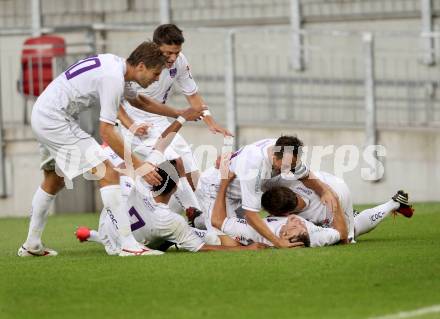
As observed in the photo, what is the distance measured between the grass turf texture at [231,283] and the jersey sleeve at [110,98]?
1184 millimetres

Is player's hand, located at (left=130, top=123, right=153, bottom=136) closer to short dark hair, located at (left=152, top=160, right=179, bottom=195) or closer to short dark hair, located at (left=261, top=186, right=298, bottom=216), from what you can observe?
short dark hair, located at (left=152, top=160, right=179, bottom=195)

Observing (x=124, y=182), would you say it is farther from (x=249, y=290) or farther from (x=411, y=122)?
(x=411, y=122)

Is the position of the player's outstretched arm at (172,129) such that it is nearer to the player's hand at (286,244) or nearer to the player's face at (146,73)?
the player's face at (146,73)

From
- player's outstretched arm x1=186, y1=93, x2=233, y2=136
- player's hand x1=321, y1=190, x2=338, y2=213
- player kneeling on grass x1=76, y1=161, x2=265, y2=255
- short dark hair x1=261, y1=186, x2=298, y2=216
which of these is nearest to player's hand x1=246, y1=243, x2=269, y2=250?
player kneeling on grass x1=76, y1=161, x2=265, y2=255

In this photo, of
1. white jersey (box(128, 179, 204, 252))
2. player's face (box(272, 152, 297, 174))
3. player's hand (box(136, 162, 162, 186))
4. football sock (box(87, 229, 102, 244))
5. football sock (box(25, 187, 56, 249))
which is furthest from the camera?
football sock (box(87, 229, 102, 244))

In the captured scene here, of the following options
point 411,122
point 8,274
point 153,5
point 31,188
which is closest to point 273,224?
point 8,274

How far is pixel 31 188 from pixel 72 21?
14.0ft

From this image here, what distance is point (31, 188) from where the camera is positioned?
20.7 meters

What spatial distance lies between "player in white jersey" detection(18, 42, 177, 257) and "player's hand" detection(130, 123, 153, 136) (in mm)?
1133

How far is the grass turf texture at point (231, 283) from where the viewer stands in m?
9.46

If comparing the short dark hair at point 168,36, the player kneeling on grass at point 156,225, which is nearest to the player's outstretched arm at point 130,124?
the short dark hair at point 168,36

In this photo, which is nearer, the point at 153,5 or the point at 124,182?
the point at 124,182

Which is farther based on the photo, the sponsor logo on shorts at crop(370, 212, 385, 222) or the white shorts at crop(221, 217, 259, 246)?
the sponsor logo on shorts at crop(370, 212, 385, 222)

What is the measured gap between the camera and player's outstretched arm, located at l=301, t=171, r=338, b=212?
12.9 metres
